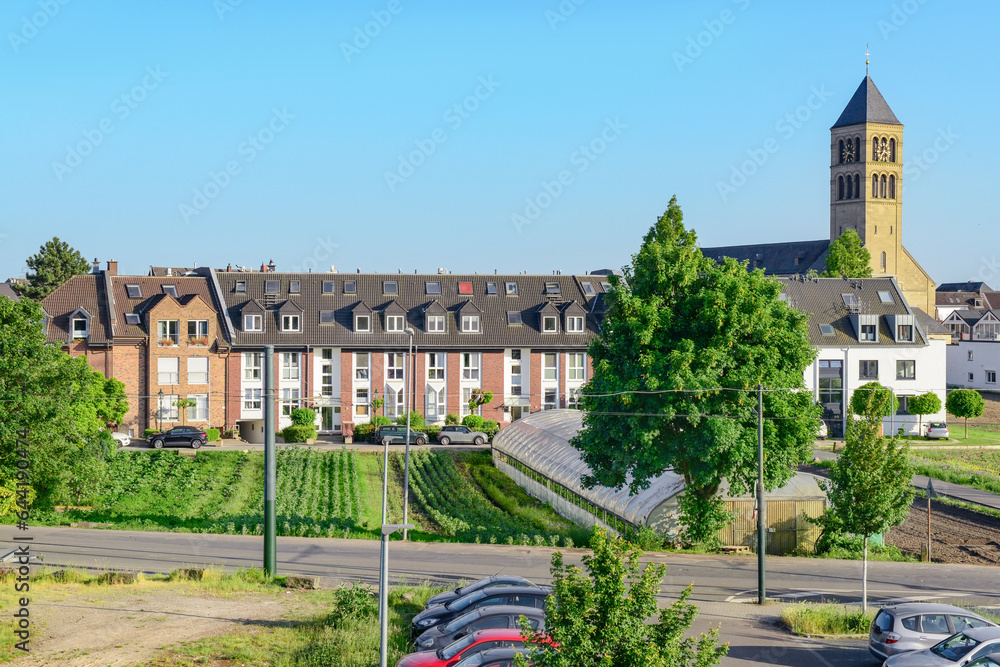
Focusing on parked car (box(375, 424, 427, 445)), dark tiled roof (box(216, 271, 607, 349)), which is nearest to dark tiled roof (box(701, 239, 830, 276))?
dark tiled roof (box(216, 271, 607, 349))

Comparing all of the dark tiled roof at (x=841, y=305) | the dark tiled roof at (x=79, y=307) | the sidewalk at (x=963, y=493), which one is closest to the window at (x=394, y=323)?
the dark tiled roof at (x=79, y=307)

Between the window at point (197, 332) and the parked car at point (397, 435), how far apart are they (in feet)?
40.8

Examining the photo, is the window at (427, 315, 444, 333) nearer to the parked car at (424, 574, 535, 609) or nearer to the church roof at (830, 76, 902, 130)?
the parked car at (424, 574, 535, 609)

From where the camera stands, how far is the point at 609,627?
1188 centimetres

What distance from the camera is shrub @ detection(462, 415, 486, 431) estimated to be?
198ft

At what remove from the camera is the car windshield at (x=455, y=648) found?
56.9 feet

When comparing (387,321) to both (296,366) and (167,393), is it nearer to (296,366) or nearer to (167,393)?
(296,366)

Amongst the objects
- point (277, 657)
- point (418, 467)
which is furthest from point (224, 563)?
point (418, 467)

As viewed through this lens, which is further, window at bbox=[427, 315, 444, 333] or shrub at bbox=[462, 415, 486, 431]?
window at bbox=[427, 315, 444, 333]

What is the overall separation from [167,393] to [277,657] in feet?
141

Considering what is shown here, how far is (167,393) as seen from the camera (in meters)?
A: 58.2

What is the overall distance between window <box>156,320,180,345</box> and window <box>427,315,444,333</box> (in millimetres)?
15884

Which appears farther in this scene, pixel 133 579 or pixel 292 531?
pixel 292 531

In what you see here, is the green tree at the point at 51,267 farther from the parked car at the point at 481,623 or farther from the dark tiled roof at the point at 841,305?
the parked car at the point at 481,623
